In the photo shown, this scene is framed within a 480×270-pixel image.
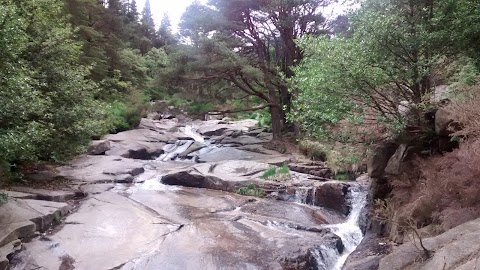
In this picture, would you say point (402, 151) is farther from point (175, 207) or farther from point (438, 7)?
point (175, 207)

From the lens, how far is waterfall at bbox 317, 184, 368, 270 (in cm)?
754

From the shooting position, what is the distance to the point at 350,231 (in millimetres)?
9359

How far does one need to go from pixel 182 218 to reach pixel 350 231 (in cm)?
431

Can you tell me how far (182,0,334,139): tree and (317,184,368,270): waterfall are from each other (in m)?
7.17

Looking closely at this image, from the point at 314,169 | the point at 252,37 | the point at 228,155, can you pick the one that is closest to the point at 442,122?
the point at 314,169

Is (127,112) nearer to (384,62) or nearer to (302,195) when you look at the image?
(302,195)

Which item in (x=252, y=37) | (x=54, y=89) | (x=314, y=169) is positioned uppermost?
(x=252, y=37)

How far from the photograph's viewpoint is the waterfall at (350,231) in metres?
7.54

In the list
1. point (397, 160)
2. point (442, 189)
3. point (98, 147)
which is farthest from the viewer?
point (98, 147)

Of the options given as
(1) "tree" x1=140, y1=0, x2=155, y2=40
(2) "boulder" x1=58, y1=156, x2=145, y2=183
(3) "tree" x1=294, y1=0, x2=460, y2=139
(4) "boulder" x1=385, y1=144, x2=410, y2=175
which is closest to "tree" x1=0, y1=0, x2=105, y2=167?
(2) "boulder" x1=58, y1=156, x2=145, y2=183

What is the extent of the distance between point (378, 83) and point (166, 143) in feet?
52.6

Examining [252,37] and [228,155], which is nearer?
[228,155]

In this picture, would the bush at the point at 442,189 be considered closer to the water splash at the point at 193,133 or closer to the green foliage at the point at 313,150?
the green foliage at the point at 313,150

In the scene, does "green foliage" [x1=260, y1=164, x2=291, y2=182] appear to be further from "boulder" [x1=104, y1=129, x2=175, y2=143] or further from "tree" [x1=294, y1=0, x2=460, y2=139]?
"boulder" [x1=104, y1=129, x2=175, y2=143]
